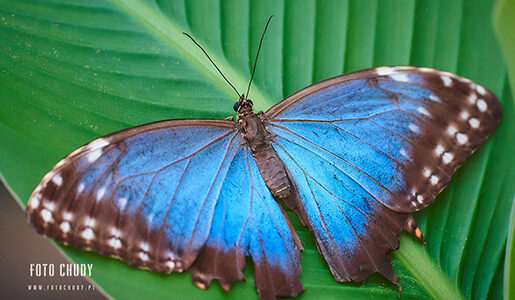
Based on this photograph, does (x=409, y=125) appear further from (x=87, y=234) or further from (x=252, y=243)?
(x=87, y=234)

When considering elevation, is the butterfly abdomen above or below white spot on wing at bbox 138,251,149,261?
above

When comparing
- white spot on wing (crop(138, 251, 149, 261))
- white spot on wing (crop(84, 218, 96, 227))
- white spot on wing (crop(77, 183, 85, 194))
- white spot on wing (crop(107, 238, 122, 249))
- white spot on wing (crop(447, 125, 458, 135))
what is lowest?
white spot on wing (crop(138, 251, 149, 261))

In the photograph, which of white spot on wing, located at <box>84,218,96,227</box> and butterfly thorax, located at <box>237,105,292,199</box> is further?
butterfly thorax, located at <box>237,105,292,199</box>

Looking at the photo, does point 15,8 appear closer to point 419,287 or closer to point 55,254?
point 55,254

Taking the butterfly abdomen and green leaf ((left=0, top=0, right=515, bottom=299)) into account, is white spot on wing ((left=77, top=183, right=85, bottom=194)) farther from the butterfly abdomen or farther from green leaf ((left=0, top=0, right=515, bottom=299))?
the butterfly abdomen

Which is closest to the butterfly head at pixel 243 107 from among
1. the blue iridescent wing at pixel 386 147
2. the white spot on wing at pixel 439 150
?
the blue iridescent wing at pixel 386 147

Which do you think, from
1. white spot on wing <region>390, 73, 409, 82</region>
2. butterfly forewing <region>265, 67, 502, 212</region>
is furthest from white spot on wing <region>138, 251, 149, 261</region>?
white spot on wing <region>390, 73, 409, 82</region>
